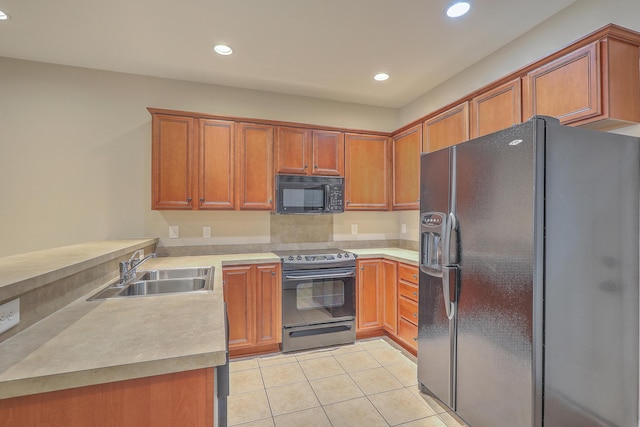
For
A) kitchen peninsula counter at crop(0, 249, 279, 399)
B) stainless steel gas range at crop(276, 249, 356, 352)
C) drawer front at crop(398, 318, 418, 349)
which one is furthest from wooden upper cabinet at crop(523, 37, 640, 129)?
kitchen peninsula counter at crop(0, 249, 279, 399)

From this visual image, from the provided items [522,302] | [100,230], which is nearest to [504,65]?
[522,302]

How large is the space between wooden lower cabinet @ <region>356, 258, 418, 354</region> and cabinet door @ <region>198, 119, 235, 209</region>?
5.04ft

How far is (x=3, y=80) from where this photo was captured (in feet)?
9.07

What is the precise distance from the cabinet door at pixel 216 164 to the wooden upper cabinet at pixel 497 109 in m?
Result: 2.20

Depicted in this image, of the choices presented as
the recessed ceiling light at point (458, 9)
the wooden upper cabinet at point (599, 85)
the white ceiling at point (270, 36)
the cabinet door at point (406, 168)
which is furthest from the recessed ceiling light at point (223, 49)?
the wooden upper cabinet at point (599, 85)

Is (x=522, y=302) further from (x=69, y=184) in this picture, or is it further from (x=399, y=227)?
(x=69, y=184)

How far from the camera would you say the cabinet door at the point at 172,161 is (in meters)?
2.86

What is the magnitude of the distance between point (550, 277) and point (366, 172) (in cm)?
231

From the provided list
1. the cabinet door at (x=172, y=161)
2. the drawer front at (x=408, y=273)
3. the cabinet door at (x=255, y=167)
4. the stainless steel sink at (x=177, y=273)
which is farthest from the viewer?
the cabinet door at (x=255, y=167)

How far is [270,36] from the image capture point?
2.44 meters

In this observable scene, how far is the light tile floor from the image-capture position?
203 centimetres

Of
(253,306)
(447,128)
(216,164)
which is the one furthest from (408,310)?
(216,164)

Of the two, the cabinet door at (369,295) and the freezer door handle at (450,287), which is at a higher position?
the freezer door handle at (450,287)

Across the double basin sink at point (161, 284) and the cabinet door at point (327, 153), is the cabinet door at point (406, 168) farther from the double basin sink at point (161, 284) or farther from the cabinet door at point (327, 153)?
the double basin sink at point (161, 284)
